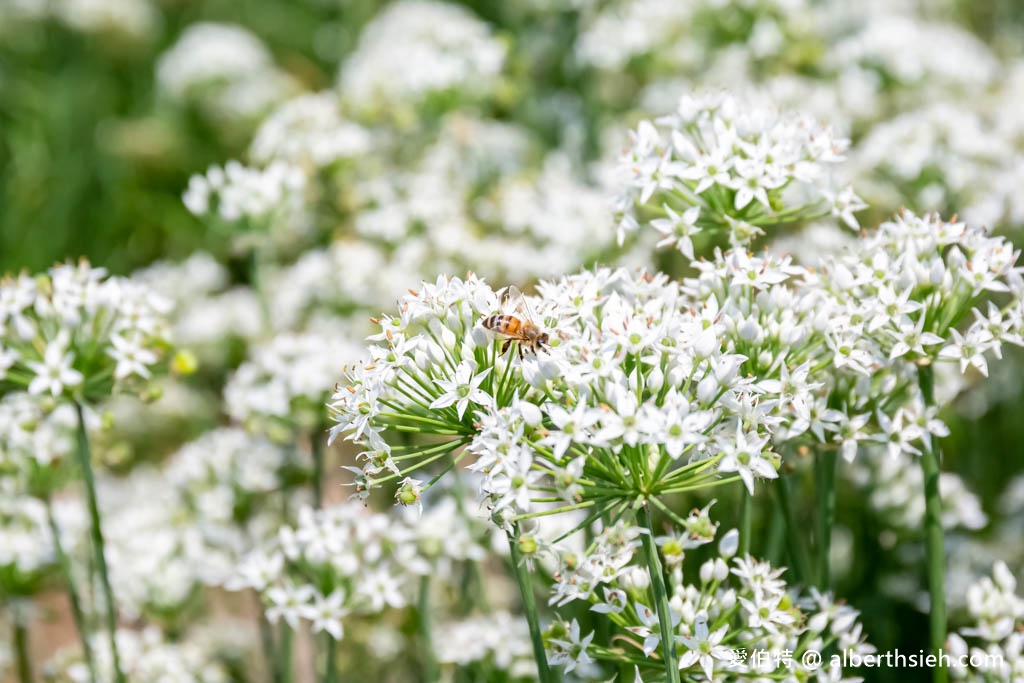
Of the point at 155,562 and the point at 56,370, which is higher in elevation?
the point at 56,370

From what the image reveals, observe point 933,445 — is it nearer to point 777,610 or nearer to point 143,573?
point 777,610

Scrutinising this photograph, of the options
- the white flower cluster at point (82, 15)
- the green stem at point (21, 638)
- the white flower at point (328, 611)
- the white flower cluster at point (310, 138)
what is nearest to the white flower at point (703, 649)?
the white flower at point (328, 611)

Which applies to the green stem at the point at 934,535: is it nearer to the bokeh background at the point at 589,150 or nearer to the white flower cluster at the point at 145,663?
the bokeh background at the point at 589,150

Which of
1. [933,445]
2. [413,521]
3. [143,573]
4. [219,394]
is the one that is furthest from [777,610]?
[219,394]

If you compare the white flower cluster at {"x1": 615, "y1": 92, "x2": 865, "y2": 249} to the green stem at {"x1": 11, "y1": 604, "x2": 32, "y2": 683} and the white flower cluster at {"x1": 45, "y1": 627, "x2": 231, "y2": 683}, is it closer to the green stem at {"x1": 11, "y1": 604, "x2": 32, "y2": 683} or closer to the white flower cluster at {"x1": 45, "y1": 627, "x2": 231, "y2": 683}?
the white flower cluster at {"x1": 45, "y1": 627, "x2": 231, "y2": 683}

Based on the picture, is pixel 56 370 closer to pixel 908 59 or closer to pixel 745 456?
pixel 745 456

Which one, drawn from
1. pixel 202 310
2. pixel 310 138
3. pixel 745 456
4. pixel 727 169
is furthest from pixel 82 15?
pixel 745 456
